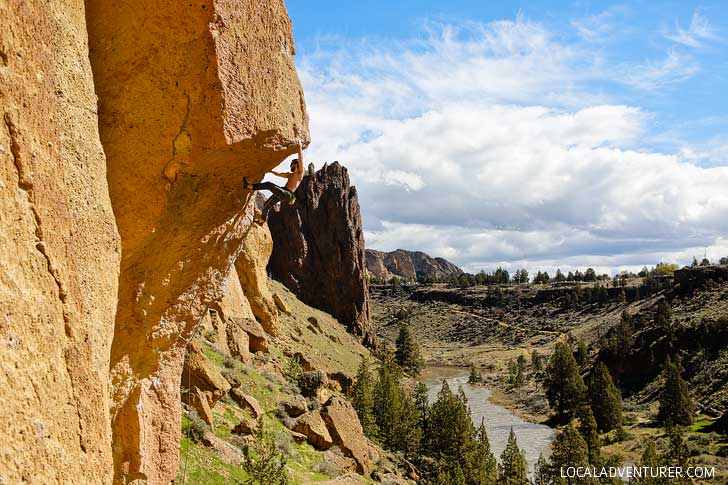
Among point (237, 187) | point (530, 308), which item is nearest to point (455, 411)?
point (237, 187)

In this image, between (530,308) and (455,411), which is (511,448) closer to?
(455,411)

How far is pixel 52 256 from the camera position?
400cm

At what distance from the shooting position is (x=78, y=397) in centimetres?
416

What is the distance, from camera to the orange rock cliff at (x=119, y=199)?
3.69 meters

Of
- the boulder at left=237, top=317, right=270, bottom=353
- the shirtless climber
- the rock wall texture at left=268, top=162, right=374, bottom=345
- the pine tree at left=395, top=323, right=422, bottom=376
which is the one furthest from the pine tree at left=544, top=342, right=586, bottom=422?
the shirtless climber

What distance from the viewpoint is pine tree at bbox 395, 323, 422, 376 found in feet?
298

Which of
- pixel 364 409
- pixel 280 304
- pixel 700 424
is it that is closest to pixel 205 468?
pixel 364 409

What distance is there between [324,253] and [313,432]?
82.7 meters

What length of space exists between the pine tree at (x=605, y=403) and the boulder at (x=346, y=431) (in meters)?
37.0

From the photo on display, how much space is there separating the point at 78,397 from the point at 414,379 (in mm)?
86792

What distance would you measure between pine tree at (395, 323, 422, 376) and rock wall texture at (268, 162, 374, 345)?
30.5ft

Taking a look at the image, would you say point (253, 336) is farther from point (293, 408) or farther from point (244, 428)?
point (244, 428)

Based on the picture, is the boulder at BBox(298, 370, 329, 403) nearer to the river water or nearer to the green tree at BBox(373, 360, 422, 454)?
the green tree at BBox(373, 360, 422, 454)

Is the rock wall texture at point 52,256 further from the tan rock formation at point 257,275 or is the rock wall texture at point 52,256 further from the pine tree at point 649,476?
the tan rock formation at point 257,275
